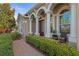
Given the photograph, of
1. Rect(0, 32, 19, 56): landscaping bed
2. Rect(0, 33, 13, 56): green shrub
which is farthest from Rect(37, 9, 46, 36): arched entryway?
Rect(0, 33, 13, 56): green shrub

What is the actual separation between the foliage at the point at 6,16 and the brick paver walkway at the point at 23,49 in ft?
1.18

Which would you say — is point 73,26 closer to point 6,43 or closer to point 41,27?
point 41,27

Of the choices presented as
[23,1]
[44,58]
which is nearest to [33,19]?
[23,1]

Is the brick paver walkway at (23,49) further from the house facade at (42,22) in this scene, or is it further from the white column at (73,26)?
the white column at (73,26)

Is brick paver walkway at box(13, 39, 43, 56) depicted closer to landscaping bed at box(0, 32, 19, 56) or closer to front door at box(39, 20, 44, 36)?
landscaping bed at box(0, 32, 19, 56)

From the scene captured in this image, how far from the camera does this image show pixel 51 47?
4422mm

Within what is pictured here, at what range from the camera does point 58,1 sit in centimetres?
434

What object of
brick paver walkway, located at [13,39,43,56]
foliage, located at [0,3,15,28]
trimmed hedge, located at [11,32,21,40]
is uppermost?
foliage, located at [0,3,15,28]

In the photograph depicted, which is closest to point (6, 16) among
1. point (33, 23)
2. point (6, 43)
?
point (6, 43)

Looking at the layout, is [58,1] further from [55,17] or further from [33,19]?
[55,17]

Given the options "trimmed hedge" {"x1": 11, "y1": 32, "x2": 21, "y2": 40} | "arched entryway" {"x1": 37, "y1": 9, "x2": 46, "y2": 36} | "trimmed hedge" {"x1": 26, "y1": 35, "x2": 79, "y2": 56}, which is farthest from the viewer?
"arched entryway" {"x1": 37, "y1": 9, "x2": 46, "y2": 36}

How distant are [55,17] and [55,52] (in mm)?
2135

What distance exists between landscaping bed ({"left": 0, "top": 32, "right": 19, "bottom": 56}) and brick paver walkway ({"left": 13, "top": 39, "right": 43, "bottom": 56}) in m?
0.11

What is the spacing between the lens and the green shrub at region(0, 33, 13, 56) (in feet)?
13.3
